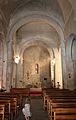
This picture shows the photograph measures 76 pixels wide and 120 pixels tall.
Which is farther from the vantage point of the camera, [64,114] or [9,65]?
[9,65]

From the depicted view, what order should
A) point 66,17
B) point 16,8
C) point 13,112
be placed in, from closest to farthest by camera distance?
1. point 13,112
2. point 66,17
3. point 16,8

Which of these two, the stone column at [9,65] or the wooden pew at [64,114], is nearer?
the wooden pew at [64,114]

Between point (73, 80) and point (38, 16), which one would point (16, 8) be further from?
point (73, 80)

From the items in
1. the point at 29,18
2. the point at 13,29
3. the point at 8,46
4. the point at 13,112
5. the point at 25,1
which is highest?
the point at 25,1

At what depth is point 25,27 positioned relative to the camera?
24.2 metres

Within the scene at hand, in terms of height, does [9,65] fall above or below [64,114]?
above

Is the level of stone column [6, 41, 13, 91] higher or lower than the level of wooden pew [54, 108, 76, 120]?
higher

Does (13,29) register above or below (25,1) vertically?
below

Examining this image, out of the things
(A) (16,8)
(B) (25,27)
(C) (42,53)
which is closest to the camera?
(A) (16,8)

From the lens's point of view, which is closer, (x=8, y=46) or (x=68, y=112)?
(x=68, y=112)

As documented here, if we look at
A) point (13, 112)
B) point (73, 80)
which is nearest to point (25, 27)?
point (73, 80)

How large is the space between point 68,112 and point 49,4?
13531 millimetres

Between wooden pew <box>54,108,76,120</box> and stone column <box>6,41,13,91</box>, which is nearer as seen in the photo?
wooden pew <box>54,108,76,120</box>

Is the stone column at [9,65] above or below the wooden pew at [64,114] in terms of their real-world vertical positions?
above
